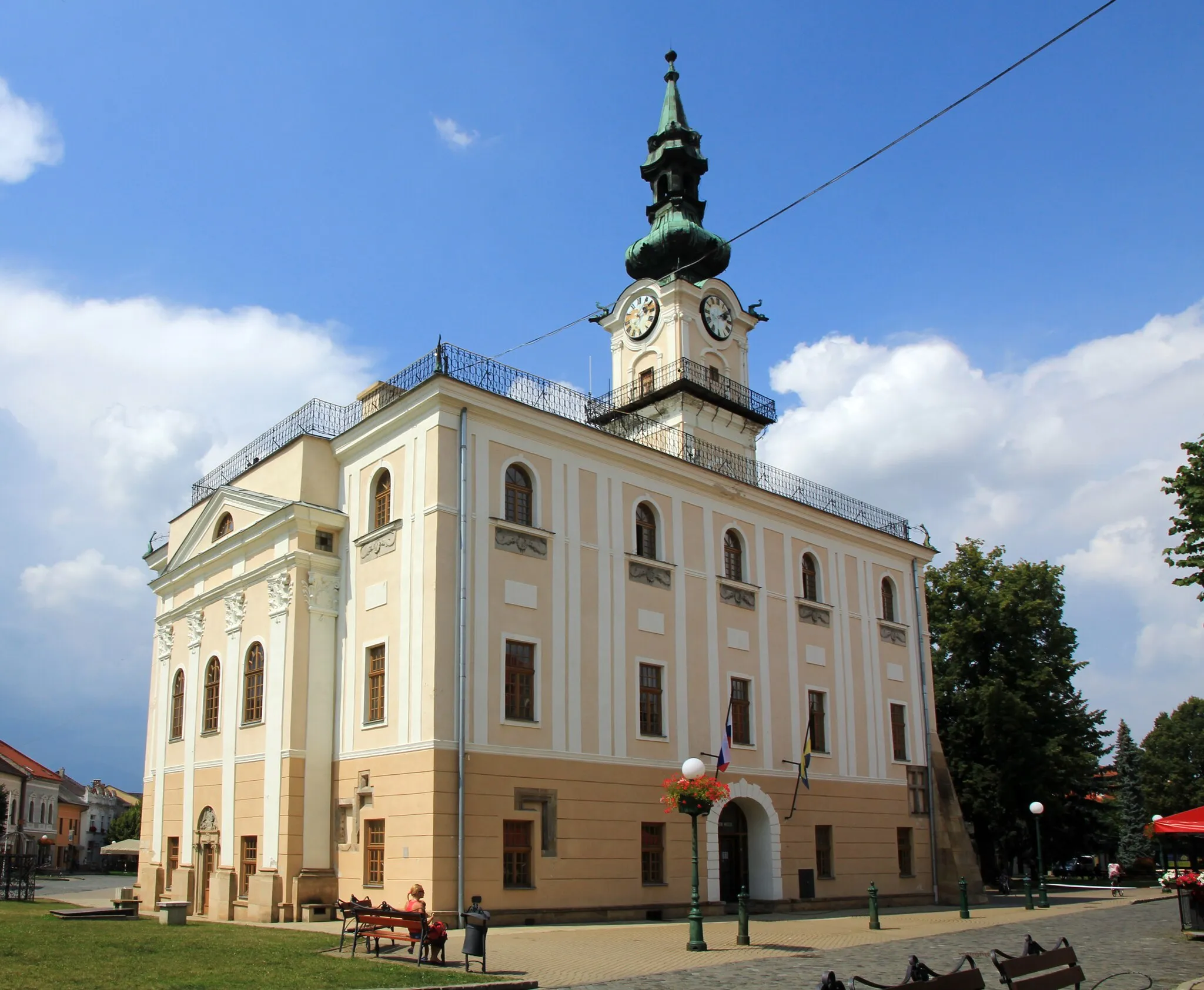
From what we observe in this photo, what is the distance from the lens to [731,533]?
3012 centimetres

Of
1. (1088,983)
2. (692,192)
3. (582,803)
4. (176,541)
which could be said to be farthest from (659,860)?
(692,192)

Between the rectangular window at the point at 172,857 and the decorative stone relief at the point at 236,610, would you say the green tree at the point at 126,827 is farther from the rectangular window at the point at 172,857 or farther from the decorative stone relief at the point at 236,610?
the decorative stone relief at the point at 236,610

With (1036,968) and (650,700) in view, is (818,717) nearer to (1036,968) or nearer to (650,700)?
(650,700)

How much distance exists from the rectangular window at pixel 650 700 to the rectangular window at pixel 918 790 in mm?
10457

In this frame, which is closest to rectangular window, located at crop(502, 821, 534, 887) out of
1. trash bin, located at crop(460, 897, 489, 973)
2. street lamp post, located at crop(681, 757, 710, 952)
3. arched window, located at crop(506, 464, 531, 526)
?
street lamp post, located at crop(681, 757, 710, 952)

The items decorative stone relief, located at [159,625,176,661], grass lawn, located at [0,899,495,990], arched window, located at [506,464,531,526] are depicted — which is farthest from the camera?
decorative stone relief, located at [159,625,176,661]

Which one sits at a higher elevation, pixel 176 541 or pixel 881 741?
pixel 176 541

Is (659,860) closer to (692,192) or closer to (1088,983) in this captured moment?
(1088,983)

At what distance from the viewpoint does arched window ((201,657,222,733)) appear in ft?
92.9

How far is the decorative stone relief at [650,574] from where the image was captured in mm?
26812

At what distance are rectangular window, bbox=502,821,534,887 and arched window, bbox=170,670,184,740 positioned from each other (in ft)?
38.3

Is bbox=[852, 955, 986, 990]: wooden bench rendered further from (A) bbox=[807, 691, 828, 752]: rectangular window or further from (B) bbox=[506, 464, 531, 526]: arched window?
(A) bbox=[807, 691, 828, 752]: rectangular window

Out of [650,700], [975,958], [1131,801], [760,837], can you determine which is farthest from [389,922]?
[1131,801]

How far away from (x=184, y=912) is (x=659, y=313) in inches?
932
